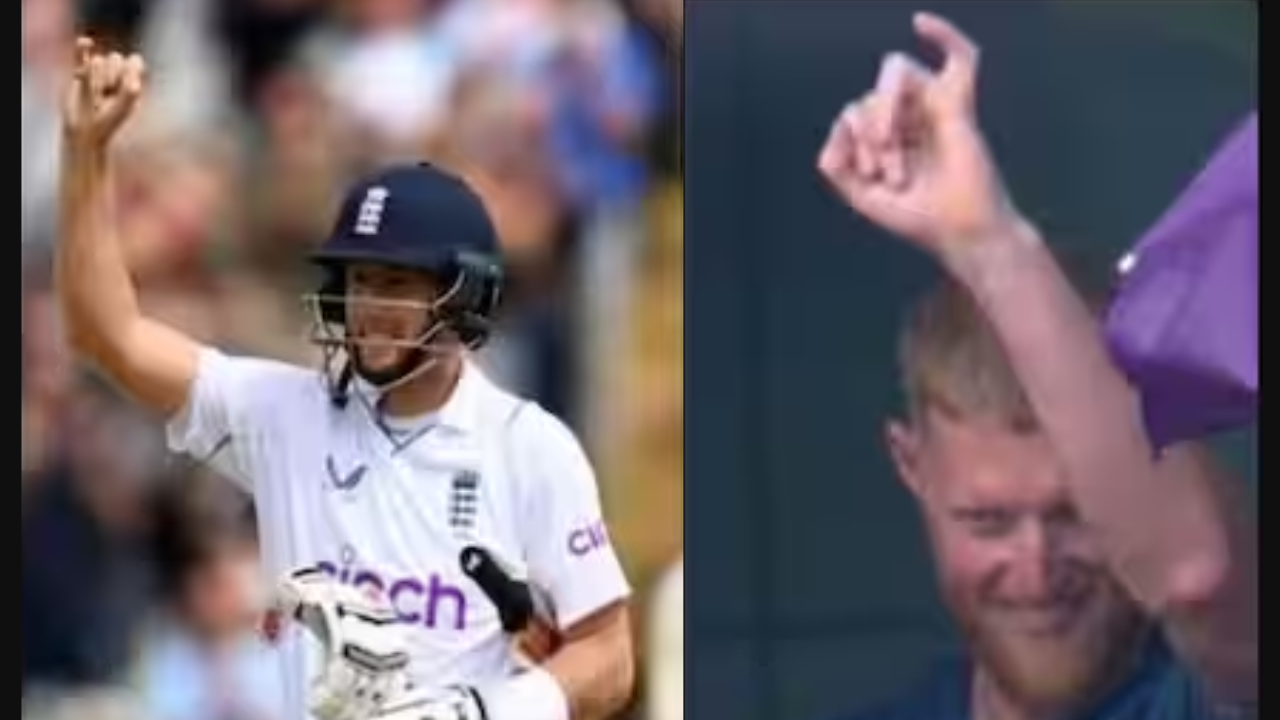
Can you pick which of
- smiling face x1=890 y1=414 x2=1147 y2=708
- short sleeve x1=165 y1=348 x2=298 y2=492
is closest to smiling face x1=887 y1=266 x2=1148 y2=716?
smiling face x1=890 y1=414 x2=1147 y2=708

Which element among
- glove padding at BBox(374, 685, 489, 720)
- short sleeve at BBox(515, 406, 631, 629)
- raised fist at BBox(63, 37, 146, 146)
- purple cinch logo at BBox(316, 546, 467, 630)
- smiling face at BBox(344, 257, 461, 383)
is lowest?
glove padding at BBox(374, 685, 489, 720)

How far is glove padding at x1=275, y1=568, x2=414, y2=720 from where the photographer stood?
17.0 ft

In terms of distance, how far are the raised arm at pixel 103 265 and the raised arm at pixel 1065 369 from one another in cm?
114

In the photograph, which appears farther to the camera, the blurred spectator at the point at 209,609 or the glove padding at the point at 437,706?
the blurred spectator at the point at 209,609

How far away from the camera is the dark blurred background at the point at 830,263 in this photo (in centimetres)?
530

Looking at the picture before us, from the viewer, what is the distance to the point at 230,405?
17.3ft

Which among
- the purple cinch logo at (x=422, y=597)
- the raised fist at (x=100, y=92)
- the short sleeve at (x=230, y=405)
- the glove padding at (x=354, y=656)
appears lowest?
the glove padding at (x=354, y=656)

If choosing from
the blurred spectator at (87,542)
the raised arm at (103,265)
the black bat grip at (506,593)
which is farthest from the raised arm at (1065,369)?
the blurred spectator at (87,542)

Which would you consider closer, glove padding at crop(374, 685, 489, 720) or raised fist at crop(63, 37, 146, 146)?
glove padding at crop(374, 685, 489, 720)

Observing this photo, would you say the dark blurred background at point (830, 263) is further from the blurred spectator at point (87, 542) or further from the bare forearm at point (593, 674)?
the blurred spectator at point (87, 542)

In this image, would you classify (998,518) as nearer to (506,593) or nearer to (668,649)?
(668,649)

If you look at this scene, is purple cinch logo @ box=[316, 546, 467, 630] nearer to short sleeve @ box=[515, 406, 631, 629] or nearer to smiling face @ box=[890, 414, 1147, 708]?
short sleeve @ box=[515, 406, 631, 629]

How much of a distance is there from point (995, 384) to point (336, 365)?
1083 millimetres

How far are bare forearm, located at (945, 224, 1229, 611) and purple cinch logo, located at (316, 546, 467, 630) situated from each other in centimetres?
100
